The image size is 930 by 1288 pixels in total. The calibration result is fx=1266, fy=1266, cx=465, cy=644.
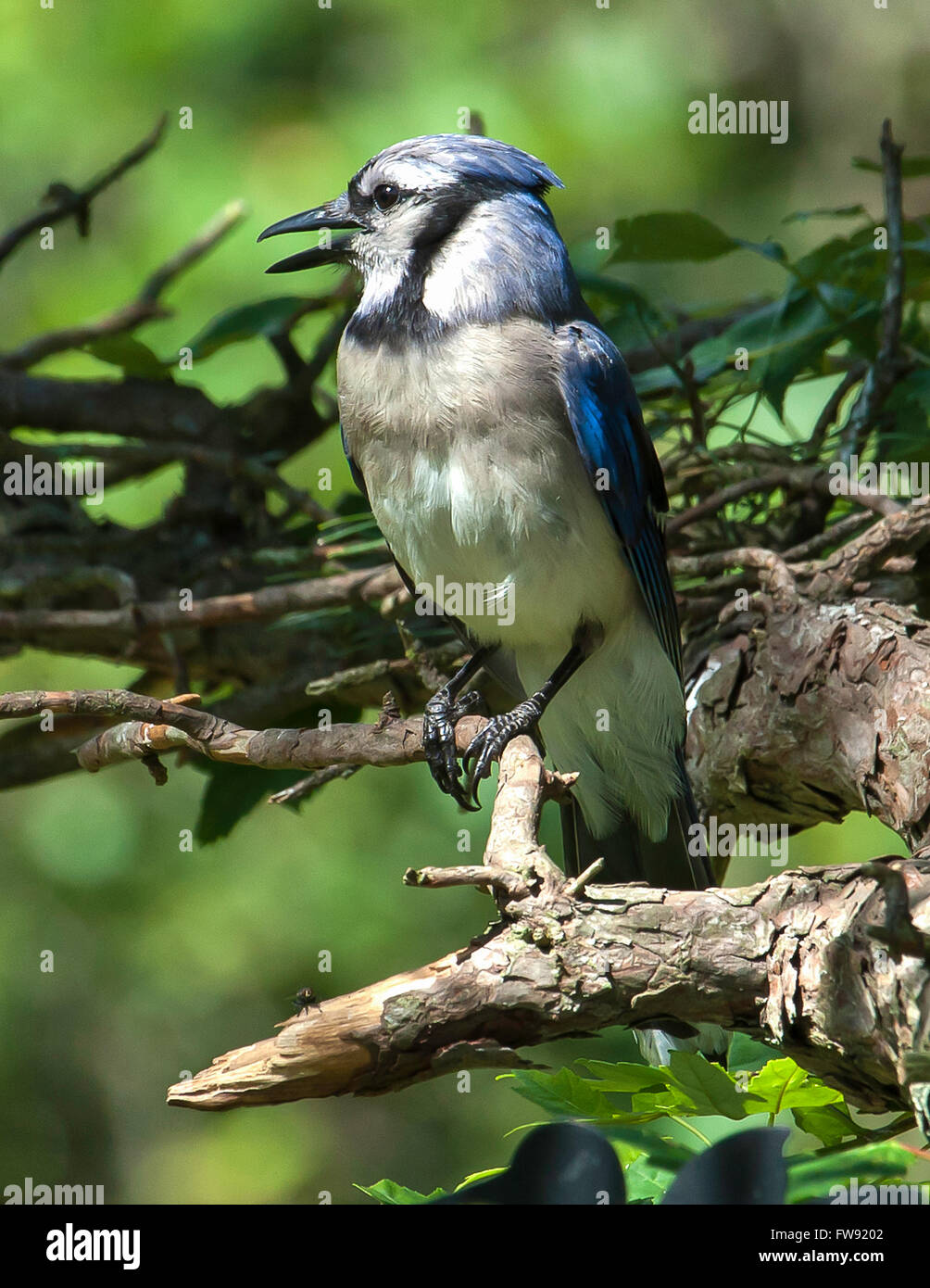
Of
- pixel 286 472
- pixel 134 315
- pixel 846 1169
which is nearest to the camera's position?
pixel 846 1169

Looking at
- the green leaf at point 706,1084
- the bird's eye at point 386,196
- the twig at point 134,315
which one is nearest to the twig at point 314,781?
the green leaf at point 706,1084

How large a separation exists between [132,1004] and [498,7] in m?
4.66

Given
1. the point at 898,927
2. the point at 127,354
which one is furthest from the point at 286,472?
the point at 898,927

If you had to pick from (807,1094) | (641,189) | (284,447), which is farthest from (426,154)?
(641,189)

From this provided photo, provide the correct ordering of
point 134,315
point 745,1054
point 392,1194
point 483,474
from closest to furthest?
point 392,1194 → point 745,1054 → point 483,474 → point 134,315

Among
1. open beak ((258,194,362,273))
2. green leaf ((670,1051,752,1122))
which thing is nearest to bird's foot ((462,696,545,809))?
green leaf ((670,1051,752,1122))

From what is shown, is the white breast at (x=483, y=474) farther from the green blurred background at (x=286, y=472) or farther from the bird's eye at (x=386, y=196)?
the green blurred background at (x=286, y=472)

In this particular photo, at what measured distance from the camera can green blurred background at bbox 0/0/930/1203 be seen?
504 cm

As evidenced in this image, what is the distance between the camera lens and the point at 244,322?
3.70m

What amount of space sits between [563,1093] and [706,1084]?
7.3 inches

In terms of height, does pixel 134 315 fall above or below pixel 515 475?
above

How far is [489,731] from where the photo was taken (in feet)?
9.04

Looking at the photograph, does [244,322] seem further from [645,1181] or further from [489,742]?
[645,1181]
